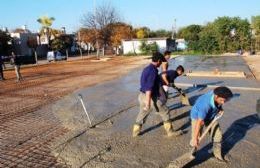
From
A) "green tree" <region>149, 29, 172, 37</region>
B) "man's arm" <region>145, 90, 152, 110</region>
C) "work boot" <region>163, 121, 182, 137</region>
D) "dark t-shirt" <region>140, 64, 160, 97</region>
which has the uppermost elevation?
"green tree" <region>149, 29, 172, 37</region>

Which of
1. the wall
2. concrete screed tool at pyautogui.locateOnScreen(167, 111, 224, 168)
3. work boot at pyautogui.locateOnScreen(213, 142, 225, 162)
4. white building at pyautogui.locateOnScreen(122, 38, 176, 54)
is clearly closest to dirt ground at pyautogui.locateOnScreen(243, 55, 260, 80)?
work boot at pyautogui.locateOnScreen(213, 142, 225, 162)

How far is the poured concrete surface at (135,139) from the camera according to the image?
19.3 ft

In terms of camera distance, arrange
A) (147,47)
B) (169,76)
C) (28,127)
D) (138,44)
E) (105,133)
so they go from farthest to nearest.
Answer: (138,44), (147,47), (169,76), (28,127), (105,133)

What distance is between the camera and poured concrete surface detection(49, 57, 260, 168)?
5.88 meters

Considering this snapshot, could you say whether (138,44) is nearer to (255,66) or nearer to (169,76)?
(255,66)

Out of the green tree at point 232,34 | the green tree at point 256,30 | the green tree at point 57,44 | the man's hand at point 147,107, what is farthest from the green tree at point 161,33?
the man's hand at point 147,107

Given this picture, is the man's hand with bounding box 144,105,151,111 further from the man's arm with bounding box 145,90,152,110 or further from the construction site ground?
the construction site ground

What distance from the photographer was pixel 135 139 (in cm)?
704

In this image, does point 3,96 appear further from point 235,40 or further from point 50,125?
point 235,40

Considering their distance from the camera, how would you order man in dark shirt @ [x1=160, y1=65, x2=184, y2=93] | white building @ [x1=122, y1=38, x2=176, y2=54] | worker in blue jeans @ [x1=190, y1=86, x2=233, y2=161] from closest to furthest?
worker in blue jeans @ [x1=190, y1=86, x2=233, y2=161], man in dark shirt @ [x1=160, y1=65, x2=184, y2=93], white building @ [x1=122, y1=38, x2=176, y2=54]

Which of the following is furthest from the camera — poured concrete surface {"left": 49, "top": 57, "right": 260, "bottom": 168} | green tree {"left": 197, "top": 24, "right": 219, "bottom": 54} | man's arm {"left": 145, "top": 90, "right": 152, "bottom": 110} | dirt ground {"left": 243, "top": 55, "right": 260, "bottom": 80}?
green tree {"left": 197, "top": 24, "right": 219, "bottom": 54}

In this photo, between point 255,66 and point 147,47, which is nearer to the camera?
point 255,66

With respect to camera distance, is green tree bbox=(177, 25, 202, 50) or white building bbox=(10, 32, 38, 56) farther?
white building bbox=(10, 32, 38, 56)

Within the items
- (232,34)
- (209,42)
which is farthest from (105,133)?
A: (232,34)
